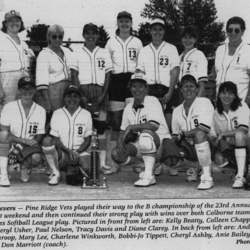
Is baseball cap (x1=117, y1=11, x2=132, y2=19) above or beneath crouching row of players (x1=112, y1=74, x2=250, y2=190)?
above

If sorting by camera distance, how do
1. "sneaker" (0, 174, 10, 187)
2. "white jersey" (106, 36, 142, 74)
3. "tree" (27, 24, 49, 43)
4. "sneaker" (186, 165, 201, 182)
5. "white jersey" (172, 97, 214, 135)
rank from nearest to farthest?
"sneaker" (0, 174, 10, 187) → "white jersey" (172, 97, 214, 135) → "sneaker" (186, 165, 201, 182) → "tree" (27, 24, 49, 43) → "white jersey" (106, 36, 142, 74)

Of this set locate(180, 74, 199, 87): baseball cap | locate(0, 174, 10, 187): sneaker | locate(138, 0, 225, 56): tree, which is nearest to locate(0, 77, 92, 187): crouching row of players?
locate(0, 174, 10, 187): sneaker

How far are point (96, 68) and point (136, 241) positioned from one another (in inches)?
56.0

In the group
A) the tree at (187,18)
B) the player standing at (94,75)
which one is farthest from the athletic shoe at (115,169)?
the tree at (187,18)

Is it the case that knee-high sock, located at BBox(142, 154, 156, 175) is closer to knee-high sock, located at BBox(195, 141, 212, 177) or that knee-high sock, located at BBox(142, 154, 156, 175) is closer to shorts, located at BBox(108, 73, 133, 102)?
knee-high sock, located at BBox(195, 141, 212, 177)

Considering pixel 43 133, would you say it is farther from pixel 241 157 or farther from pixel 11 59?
pixel 241 157

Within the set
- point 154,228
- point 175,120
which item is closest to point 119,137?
point 175,120

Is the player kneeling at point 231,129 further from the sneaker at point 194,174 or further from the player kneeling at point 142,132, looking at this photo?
the player kneeling at point 142,132

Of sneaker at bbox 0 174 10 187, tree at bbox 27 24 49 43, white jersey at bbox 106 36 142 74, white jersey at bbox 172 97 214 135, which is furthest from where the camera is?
white jersey at bbox 106 36 142 74

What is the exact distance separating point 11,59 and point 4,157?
2.52ft

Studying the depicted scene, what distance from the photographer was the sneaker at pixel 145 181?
523 cm

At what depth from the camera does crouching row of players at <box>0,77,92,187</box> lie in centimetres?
529

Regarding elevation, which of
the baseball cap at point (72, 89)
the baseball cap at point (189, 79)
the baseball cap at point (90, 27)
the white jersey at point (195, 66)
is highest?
the baseball cap at point (90, 27)

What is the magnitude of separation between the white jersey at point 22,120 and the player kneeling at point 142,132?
1.97ft
